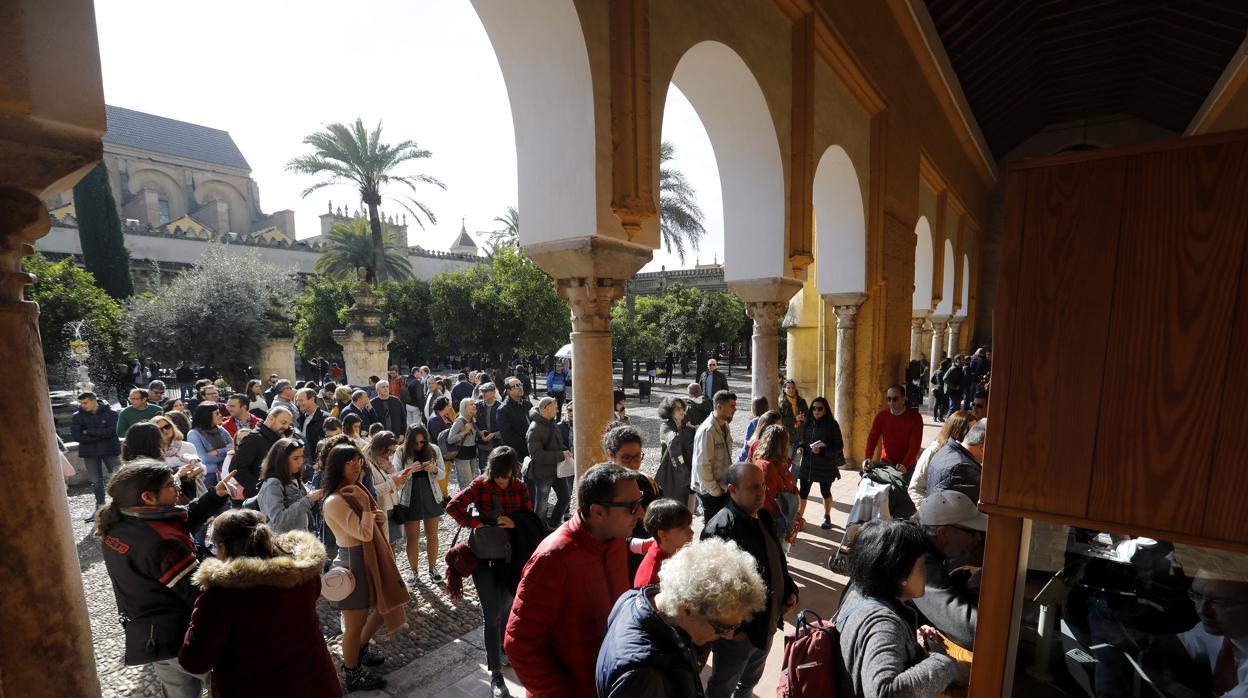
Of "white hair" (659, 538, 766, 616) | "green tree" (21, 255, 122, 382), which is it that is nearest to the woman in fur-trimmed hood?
"white hair" (659, 538, 766, 616)

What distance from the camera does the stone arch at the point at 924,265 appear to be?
43.4 feet

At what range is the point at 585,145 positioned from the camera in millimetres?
3768

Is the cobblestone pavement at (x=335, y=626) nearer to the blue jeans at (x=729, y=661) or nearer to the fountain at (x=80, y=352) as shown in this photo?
the blue jeans at (x=729, y=661)

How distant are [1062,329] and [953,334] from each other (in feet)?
69.7

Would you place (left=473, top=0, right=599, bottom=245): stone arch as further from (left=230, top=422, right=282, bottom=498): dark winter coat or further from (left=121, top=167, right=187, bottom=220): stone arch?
(left=121, top=167, right=187, bottom=220): stone arch

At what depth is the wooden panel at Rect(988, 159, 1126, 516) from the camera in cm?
125

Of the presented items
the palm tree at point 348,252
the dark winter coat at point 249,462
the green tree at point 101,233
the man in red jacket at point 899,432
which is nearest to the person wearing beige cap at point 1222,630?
the man in red jacket at point 899,432

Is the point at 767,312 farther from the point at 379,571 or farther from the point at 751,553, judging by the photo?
the point at 379,571

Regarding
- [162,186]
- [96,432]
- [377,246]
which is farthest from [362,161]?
[162,186]

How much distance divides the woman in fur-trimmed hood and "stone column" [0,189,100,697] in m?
0.37

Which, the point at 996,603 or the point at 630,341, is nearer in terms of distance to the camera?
the point at 996,603

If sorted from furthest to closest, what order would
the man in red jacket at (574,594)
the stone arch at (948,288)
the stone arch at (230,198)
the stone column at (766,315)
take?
the stone arch at (230,198), the stone arch at (948,288), the stone column at (766,315), the man in red jacket at (574,594)

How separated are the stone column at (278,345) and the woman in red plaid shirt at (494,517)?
14.5 metres

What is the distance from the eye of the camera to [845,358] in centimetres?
857
